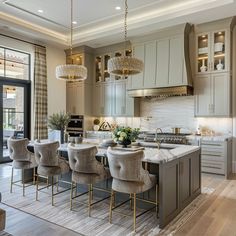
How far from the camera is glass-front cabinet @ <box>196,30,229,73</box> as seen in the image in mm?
5625

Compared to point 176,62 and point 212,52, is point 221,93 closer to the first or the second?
point 212,52

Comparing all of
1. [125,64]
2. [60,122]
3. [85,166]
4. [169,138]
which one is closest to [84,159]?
[85,166]

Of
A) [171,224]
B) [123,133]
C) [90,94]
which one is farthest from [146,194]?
[90,94]

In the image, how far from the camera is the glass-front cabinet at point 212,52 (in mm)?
5625

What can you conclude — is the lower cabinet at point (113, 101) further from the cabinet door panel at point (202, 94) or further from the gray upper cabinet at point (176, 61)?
the cabinet door panel at point (202, 94)

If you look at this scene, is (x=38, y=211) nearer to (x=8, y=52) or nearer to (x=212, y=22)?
(x=8, y=52)

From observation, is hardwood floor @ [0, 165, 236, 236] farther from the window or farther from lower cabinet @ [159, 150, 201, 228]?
the window

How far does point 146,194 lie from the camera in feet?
11.0

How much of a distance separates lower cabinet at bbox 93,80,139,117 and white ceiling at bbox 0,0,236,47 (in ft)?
4.58

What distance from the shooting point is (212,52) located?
18.9 ft

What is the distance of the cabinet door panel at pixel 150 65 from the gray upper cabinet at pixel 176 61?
48cm

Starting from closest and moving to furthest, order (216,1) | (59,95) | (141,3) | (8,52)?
(216,1), (141,3), (8,52), (59,95)

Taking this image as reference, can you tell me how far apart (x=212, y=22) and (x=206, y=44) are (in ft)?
1.74

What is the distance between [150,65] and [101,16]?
5.89 feet
